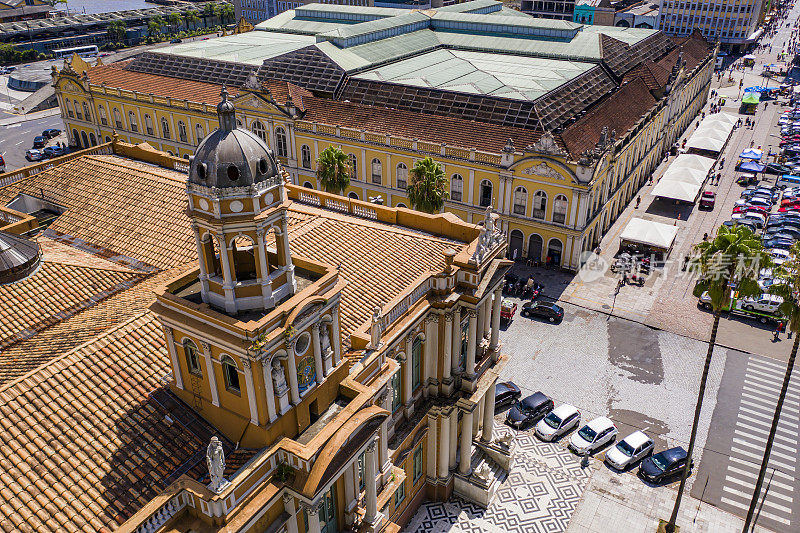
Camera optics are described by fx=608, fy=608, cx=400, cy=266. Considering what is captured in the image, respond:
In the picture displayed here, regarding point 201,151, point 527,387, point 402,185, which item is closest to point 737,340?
point 527,387

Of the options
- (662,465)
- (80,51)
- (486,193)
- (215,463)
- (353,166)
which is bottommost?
(662,465)

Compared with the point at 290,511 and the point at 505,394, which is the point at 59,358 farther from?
the point at 505,394

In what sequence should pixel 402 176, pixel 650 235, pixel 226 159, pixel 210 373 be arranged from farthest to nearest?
1. pixel 402 176
2. pixel 650 235
3. pixel 210 373
4. pixel 226 159

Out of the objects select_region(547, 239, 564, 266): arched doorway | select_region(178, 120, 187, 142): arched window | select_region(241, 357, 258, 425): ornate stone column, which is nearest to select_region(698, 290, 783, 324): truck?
select_region(547, 239, 564, 266): arched doorway

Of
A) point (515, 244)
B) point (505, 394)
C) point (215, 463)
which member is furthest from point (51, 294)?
point (515, 244)

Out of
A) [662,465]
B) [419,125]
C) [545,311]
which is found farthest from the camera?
[419,125]

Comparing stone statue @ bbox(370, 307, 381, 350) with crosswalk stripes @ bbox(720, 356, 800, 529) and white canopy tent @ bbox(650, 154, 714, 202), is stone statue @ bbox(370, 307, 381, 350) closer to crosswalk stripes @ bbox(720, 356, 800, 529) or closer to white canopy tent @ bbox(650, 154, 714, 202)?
crosswalk stripes @ bbox(720, 356, 800, 529)

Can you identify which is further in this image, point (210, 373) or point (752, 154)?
point (752, 154)
